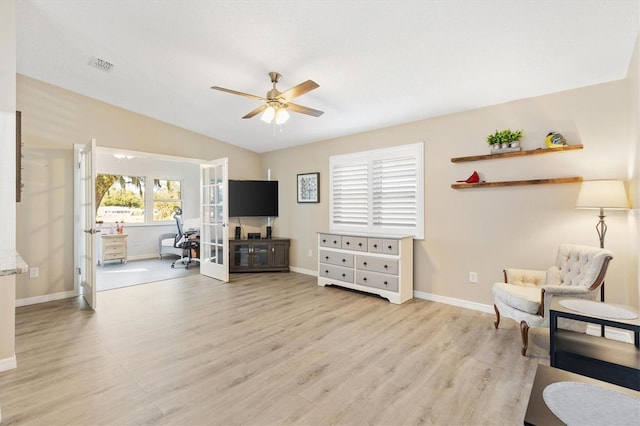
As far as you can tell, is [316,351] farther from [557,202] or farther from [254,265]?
[254,265]

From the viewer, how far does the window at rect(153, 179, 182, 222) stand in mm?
7957

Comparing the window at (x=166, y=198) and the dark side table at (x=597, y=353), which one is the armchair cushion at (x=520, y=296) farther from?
the window at (x=166, y=198)

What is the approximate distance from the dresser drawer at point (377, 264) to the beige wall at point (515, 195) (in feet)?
1.45

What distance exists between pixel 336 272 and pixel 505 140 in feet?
9.20

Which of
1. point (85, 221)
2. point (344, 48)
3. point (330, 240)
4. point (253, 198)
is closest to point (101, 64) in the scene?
point (85, 221)

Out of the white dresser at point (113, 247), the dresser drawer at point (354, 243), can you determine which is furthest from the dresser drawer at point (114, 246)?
the dresser drawer at point (354, 243)

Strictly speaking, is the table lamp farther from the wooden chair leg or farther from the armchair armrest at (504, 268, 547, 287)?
the wooden chair leg

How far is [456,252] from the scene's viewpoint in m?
3.85

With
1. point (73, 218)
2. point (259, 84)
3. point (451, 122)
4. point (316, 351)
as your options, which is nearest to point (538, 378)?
point (316, 351)

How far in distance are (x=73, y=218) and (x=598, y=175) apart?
6.38 metres

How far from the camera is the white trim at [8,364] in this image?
89.9 inches

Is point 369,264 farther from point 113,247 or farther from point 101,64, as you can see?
point 113,247

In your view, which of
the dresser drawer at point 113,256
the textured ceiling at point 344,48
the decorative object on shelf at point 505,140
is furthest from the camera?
the dresser drawer at point 113,256

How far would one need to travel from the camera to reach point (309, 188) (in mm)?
5559
